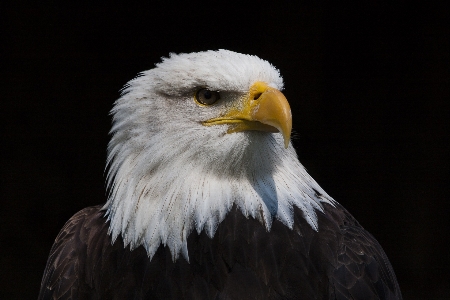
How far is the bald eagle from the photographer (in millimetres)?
3000

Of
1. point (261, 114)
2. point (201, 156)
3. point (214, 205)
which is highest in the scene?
point (261, 114)

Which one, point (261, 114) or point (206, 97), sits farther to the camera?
point (206, 97)

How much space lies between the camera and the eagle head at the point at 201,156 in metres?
3.01

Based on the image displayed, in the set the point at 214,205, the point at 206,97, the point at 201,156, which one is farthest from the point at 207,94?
the point at 214,205

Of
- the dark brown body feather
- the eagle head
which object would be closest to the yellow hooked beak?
the eagle head

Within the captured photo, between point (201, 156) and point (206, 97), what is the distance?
0.29 metres

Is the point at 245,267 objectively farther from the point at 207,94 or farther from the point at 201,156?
the point at 207,94

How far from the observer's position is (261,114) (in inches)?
114

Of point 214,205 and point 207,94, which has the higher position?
point 207,94

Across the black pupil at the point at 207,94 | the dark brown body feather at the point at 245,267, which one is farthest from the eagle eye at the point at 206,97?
the dark brown body feather at the point at 245,267

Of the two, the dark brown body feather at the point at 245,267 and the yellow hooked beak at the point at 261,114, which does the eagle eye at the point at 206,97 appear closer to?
the yellow hooked beak at the point at 261,114

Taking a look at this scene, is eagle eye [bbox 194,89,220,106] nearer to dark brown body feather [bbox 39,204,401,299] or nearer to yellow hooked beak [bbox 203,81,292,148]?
yellow hooked beak [bbox 203,81,292,148]

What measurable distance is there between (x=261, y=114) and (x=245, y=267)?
0.74 m

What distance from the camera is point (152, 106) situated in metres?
3.15
